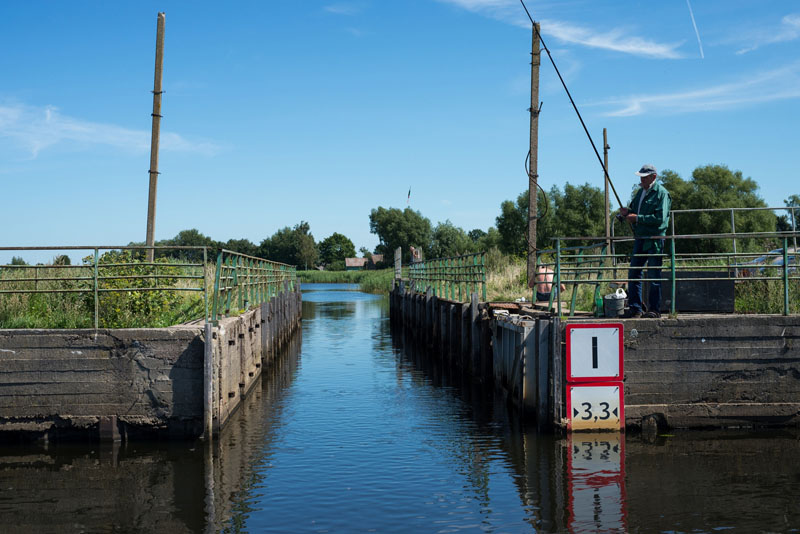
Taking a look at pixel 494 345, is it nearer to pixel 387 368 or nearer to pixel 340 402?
pixel 340 402

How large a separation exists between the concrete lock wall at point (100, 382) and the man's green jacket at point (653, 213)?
6507 mm

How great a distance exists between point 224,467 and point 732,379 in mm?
7181

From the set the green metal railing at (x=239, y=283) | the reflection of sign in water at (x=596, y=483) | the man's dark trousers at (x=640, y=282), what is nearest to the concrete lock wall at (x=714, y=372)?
the man's dark trousers at (x=640, y=282)

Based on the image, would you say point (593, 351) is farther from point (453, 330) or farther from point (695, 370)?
point (453, 330)

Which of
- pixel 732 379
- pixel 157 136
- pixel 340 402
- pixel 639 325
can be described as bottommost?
pixel 340 402

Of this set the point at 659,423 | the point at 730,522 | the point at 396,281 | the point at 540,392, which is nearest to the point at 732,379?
the point at 659,423

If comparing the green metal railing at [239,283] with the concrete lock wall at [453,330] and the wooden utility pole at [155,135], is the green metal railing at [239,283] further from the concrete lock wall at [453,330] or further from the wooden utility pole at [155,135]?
the concrete lock wall at [453,330]

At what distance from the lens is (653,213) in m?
10.6

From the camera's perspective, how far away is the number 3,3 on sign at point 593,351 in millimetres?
10203

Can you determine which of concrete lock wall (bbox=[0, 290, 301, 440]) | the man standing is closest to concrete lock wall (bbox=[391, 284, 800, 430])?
the man standing

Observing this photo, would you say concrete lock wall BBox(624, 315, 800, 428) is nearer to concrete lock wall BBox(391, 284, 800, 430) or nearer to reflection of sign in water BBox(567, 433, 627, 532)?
concrete lock wall BBox(391, 284, 800, 430)

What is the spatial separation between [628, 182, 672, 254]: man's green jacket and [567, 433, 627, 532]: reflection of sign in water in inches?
116

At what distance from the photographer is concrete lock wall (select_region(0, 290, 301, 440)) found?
10.0 m

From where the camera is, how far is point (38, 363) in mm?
10008
